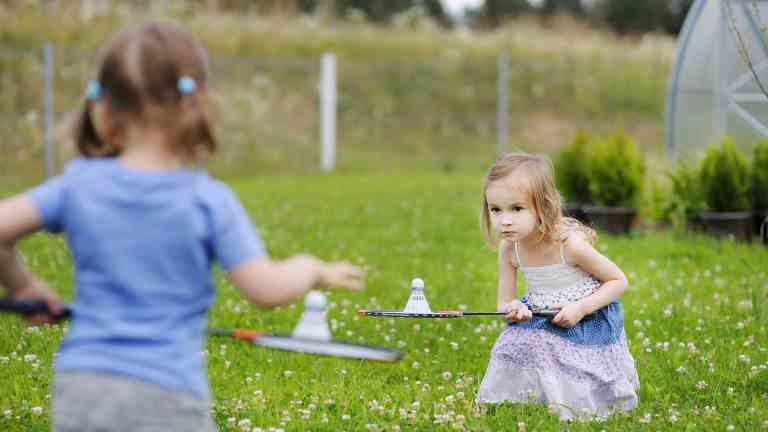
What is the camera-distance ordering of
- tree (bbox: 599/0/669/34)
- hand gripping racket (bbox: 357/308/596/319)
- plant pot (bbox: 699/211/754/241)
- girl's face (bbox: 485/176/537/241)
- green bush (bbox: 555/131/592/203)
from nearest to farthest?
hand gripping racket (bbox: 357/308/596/319), girl's face (bbox: 485/176/537/241), plant pot (bbox: 699/211/754/241), green bush (bbox: 555/131/592/203), tree (bbox: 599/0/669/34)

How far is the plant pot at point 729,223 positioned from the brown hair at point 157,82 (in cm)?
915

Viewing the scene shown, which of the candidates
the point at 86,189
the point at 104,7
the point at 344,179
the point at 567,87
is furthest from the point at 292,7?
the point at 86,189

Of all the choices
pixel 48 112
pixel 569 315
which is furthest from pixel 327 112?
Answer: pixel 569 315

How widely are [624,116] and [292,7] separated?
9.89m

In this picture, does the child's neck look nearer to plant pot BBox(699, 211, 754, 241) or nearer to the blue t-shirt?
the blue t-shirt

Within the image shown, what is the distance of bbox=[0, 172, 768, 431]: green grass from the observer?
16.1 ft

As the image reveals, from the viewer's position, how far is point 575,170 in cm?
1243

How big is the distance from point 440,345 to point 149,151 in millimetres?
3927

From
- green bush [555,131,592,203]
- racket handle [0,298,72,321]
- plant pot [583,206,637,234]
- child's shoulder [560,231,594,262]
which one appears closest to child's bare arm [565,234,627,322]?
child's shoulder [560,231,594,262]

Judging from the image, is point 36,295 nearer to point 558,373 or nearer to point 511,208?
point 511,208

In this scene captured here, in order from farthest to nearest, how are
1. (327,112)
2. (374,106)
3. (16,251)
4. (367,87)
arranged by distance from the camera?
(367,87)
(374,106)
(327,112)
(16,251)

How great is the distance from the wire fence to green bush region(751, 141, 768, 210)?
11141 mm

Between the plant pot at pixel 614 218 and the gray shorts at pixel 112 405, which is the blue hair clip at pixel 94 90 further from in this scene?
the plant pot at pixel 614 218

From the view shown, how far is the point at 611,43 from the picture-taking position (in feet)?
96.3
